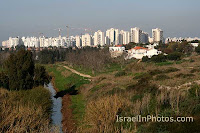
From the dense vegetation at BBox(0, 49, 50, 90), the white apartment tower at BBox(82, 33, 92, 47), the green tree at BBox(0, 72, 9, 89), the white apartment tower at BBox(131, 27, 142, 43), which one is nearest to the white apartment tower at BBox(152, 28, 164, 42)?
the white apartment tower at BBox(131, 27, 142, 43)

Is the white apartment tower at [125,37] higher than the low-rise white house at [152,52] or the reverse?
higher

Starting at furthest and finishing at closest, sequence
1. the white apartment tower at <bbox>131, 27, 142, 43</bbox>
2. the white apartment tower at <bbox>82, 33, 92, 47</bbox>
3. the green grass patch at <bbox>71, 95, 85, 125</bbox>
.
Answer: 1. the white apartment tower at <bbox>82, 33, 92, 47</bbox>
2. the white apartment tower at <bbox>131, 27, 142, 43</bbox>
3. the green grass patch at <bbox>71, 95, 85, 125</bbox>

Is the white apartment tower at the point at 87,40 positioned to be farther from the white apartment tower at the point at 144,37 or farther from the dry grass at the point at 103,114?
the dry grass at the point at 103,114

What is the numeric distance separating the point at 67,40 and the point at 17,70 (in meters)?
146

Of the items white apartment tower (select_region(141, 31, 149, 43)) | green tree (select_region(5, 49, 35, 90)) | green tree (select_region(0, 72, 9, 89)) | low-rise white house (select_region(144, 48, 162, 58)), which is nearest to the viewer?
green tree (select_region(5, 49, 35, 90))

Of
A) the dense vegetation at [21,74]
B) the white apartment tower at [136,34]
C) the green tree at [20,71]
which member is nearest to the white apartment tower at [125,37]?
the white apartment tower at [136,34]

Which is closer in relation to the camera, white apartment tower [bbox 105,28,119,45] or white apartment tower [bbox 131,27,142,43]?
white apartment tower [bbox 131,27,142,43]

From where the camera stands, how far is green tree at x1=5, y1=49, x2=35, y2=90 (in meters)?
23.1

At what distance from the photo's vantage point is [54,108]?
949 inches

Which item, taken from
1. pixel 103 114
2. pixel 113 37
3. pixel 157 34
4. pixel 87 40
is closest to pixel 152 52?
pixel 103 114

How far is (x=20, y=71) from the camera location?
76.5 feet

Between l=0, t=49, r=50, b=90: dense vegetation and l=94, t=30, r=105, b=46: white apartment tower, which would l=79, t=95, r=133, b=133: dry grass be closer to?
l=0, t=49, r=50, b=90: dense vegetation

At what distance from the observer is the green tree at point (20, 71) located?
23.1m

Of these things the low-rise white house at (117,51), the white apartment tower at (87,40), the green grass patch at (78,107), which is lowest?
the green grass patch at (78,107)
